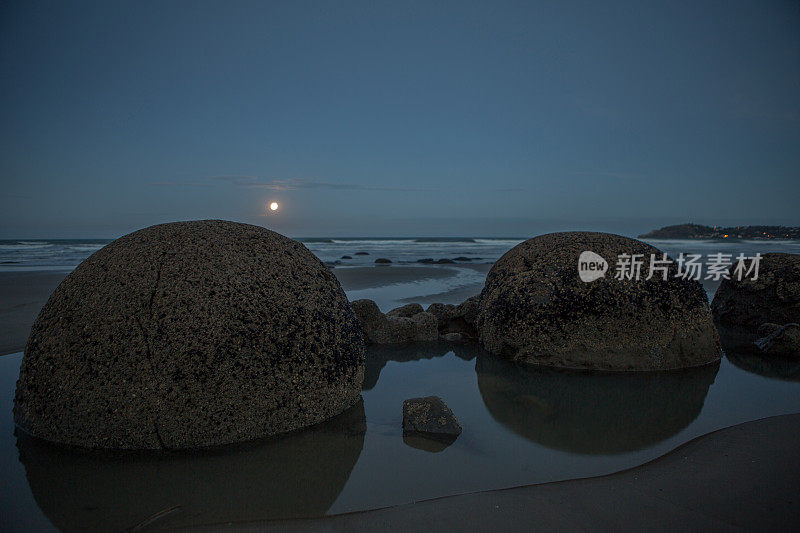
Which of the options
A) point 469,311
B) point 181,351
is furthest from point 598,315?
point 181,351

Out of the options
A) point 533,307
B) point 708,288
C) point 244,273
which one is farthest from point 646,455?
point 708,288

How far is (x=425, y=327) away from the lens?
21.8 feet

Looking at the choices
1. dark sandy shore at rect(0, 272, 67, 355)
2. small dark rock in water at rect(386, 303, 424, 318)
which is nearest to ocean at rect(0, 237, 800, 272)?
dark sandy shore at rect(0, 272, 67, 355)

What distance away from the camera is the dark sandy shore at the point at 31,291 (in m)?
6.93

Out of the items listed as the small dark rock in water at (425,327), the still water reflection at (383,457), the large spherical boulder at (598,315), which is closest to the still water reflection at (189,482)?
the still water reflection at (383,457)

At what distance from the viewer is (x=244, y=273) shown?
357 centimetres

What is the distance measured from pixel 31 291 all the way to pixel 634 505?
14.4 m

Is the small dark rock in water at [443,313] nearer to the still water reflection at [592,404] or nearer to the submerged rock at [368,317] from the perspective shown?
the submerged rock at [368,317]

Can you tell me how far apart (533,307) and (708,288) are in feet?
32.1

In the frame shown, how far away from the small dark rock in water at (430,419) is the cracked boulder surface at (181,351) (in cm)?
58

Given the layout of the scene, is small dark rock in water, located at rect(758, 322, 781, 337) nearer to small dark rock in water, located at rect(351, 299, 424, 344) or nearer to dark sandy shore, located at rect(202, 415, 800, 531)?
dark sandy shore, located at rect(202, 415, 800, 531)

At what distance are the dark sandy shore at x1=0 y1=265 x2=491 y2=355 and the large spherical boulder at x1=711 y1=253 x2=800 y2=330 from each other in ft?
16.3

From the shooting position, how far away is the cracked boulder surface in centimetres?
311

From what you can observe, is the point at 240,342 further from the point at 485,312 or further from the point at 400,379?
the point at 485,312
